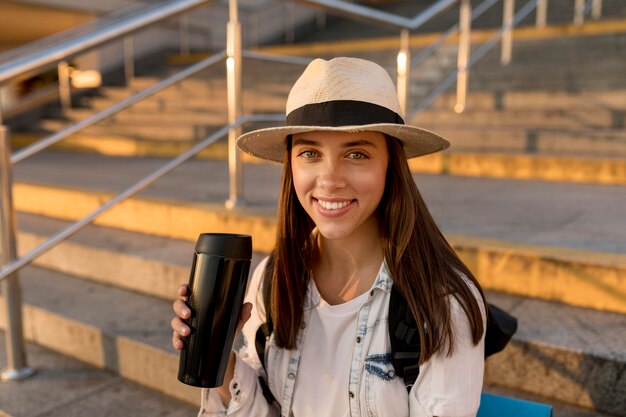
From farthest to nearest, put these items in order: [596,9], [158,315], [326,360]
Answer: [596,9] < [158,315] < [326,360]

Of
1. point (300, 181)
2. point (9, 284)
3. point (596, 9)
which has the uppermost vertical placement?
point (596, 9)

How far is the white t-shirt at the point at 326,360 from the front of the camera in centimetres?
129

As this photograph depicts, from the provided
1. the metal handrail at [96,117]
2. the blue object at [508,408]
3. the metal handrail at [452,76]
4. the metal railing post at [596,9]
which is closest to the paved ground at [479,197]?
the metal handrail at [452,76]

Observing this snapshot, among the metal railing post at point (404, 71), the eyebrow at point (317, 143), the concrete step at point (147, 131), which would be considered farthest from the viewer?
the concrete step at point (147, 131)

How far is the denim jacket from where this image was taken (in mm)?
1146

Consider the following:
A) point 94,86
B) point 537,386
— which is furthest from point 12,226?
point 94,86

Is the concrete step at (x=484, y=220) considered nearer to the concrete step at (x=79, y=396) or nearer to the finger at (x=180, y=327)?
the concrete step at (x=79, y=396)

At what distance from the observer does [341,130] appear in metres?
1.14

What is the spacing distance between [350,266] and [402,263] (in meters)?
0.19

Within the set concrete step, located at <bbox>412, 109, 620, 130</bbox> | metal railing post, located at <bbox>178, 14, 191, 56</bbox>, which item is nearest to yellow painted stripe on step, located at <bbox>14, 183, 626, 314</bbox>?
concrete step, located at <bbox>412, 109, 620, 130</bbox>

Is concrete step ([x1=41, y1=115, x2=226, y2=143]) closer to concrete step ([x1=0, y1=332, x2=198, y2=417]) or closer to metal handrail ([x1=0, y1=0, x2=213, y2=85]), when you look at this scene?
metal handrail ([x1=0, y1=0, x2=213, y2=85])

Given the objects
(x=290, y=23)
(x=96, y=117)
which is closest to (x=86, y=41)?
(x=96, y=117)

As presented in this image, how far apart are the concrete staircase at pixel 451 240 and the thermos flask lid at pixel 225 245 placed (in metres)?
1.13

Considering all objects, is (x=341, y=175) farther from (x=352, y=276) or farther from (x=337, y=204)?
(x=352, y=276)
